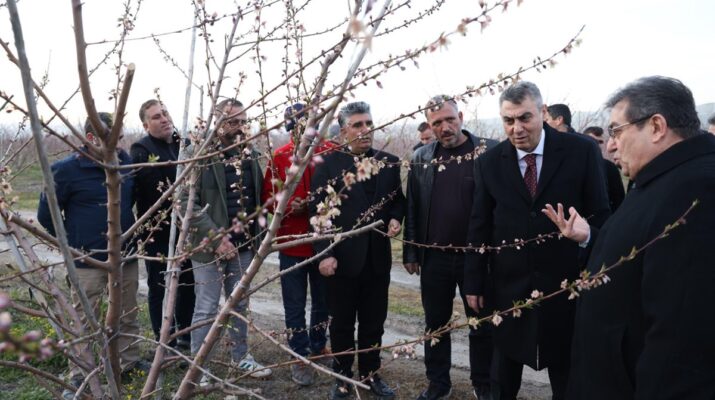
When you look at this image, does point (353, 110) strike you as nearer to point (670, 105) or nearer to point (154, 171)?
point (154, 171)

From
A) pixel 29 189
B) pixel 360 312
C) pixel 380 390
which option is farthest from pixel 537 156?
pixel 29 189

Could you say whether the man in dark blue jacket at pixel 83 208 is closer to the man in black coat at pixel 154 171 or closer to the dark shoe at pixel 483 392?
the man in black coat at pixel 154 171

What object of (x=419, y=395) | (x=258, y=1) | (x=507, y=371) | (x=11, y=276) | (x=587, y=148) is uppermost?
(x=258, y=1)

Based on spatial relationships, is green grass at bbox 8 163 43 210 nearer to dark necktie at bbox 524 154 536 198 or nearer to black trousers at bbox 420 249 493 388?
black trousers at bbox 420 249 493 388

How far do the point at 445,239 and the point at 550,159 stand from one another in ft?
3.40

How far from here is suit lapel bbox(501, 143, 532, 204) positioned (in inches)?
129

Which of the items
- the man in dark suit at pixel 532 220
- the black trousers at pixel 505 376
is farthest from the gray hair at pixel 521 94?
the black trousers at pixel 505 376

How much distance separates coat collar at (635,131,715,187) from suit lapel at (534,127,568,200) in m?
1.18

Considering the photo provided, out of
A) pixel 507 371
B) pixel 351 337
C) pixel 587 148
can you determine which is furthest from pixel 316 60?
pixel 351 337

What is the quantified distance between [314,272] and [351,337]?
2.66 ft

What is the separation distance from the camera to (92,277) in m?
3.99

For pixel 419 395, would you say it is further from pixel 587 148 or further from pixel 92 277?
pixel 92 277

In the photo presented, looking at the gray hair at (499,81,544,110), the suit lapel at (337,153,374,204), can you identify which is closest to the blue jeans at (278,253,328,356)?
the suit lapel at (337,153,374,204)

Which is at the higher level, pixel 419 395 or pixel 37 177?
pixel 37 177
